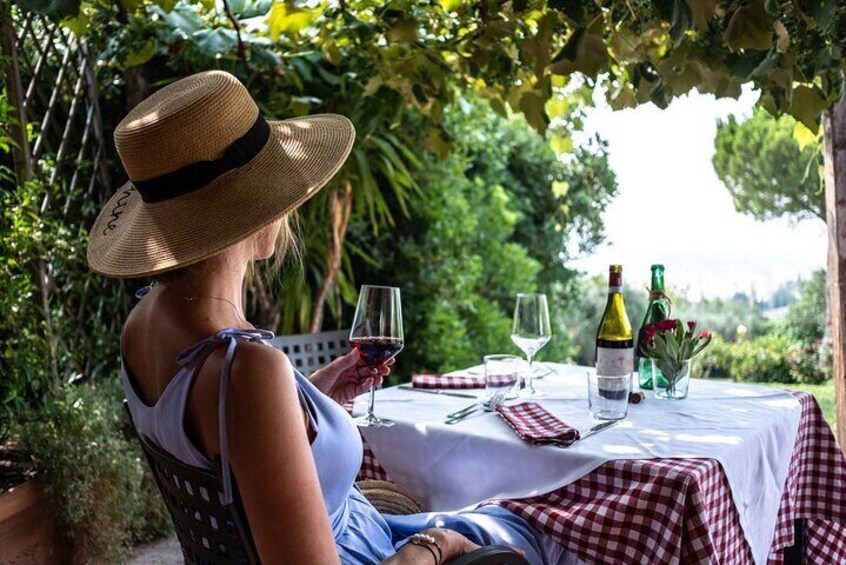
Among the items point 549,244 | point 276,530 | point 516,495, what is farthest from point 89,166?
→ point 549,244

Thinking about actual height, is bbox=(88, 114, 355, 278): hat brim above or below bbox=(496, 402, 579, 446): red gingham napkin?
above

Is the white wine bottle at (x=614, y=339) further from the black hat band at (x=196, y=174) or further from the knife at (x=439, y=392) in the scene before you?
the black hat band at (x=196, y=174)

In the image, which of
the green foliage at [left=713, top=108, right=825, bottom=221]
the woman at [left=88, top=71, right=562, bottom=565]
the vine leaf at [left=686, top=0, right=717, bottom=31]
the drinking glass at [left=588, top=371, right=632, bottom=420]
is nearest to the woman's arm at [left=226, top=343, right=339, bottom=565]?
the woman at [left=88, top=71, right=562, bottom=565]

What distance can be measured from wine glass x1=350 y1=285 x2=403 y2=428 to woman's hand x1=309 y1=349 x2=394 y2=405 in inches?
0.7

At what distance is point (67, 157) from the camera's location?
3.26 metres

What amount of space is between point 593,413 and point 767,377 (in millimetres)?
5774

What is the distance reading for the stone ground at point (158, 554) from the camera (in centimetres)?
288

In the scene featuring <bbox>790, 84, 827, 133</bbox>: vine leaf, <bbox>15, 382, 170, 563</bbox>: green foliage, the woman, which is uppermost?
<bbox>790, 84, 827, 133</bbox>: vine leaf

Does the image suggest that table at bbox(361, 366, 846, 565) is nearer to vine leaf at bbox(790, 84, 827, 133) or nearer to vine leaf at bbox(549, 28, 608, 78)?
vine leaf at bbox(549, 28, 608, 78)

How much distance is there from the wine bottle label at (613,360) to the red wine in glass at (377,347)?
1.52ft

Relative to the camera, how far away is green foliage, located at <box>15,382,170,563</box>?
8.05ft

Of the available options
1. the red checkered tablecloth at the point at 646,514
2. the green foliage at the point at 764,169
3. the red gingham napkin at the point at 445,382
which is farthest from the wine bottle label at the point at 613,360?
the green foliage at the point at 764,169

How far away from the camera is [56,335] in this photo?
8.99 feet

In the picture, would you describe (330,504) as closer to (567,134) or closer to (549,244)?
(567,134)
